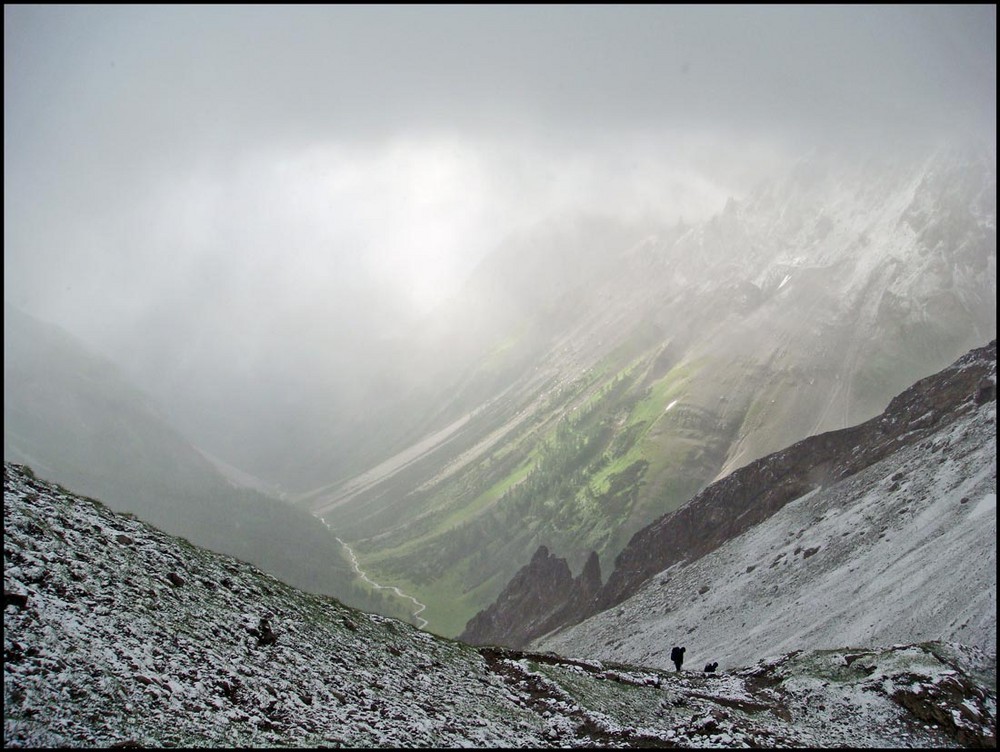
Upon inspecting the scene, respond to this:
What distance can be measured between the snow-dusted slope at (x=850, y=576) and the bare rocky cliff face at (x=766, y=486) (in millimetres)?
6912

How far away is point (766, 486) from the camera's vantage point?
113 metres

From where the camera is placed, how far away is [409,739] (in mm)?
21797

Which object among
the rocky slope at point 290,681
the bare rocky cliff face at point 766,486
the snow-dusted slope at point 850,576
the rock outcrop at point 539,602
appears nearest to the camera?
the rocky slope at point 290,681

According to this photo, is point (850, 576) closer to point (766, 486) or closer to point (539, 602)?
point (766, 486)

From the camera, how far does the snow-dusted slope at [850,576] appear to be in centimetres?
5662

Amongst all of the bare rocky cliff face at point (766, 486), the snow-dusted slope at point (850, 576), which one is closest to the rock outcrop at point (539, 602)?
the bare rocky cliff face at point (766, 486)

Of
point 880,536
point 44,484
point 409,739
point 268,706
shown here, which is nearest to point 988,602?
point 880,536

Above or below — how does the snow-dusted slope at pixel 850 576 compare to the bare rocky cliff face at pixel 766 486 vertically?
below

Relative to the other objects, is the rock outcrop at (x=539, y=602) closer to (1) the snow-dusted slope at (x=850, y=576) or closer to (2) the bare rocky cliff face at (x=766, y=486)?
(2) the bare rocky cliff face at (x=766, y=486)

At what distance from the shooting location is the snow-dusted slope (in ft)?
186

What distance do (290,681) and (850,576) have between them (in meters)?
64.3

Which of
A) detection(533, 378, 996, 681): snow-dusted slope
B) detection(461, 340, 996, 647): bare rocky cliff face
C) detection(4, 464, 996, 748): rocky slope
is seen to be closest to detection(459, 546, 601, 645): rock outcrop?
detection(461, 340, 996, 647): bare rocky cliff face

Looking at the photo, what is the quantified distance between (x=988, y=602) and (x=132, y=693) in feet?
207

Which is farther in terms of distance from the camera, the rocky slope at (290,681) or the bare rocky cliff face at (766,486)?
the bare rocky cliff face at (766,486)
